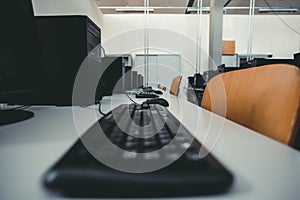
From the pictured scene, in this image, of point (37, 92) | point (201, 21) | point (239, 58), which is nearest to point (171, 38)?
point (201, 21)

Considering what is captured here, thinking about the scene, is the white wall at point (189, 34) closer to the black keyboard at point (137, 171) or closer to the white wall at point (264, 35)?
the white wall at point (264, 35)

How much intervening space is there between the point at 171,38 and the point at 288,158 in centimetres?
754

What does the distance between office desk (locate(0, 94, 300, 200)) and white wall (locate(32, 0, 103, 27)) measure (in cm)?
288

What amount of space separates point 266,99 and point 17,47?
33.6 inches

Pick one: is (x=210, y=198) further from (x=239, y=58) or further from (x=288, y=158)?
(x=239, y=58)

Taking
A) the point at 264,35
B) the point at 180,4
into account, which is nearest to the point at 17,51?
the point at 180,4

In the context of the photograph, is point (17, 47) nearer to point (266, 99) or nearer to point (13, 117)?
point (13, 117)

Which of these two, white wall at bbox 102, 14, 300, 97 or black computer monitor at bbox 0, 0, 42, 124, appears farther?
white wall at bbox 102, 14, 300, 97

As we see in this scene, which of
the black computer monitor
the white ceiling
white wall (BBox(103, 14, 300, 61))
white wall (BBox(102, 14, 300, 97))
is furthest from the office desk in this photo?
white wall (BBox(103, 14, 300, 61))

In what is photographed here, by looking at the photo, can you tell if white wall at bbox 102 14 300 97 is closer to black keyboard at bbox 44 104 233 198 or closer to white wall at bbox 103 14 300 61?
white wall at bbox 103 14 300 61

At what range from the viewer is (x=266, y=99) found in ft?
2.27

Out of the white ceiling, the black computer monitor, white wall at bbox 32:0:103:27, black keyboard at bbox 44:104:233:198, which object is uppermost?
the white ceiling

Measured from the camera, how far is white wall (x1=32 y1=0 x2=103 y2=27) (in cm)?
331

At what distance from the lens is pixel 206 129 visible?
0.63 metres
